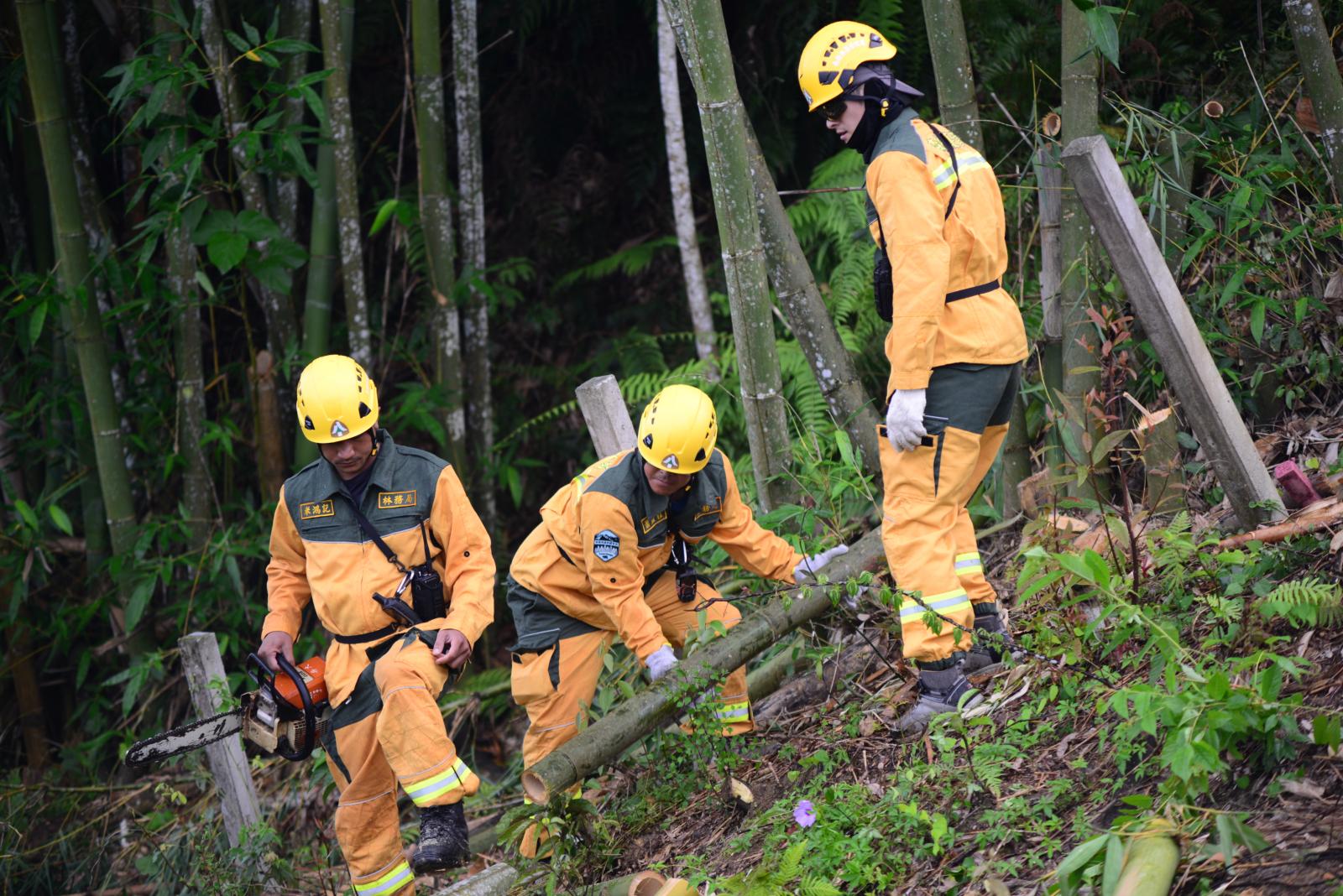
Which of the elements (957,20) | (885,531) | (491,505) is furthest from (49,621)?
(957,20)

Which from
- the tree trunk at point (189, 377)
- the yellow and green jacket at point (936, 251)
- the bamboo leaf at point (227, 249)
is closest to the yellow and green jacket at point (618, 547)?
the yellow and green jacket at point (936, 251)

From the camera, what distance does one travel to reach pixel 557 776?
10.8 feet

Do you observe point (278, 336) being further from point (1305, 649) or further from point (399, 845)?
point (1305, 649)

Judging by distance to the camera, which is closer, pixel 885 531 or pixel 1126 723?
pixel 1126 723

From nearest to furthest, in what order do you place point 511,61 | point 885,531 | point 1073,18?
point 885,531
point 1073,18
point 511,61

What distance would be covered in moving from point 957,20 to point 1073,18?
41 cm

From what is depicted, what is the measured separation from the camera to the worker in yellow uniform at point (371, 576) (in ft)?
12.9

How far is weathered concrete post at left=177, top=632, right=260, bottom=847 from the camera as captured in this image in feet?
15.8

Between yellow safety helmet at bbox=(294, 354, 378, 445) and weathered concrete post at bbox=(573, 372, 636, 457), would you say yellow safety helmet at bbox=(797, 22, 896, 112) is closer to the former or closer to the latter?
weathered concrete post at bbox=(573, 372, 636, 457)


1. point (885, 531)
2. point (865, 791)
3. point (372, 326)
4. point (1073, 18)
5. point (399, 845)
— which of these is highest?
point (1073, 18)

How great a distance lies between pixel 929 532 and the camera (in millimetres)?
3521

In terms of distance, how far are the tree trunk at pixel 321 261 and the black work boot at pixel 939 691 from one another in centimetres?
399

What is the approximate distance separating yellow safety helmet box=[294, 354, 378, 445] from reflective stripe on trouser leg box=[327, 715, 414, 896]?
39.4 inches

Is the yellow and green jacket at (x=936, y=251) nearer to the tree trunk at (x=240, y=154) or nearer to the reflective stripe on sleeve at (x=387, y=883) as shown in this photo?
the reflective stripe on sleeve at (x=387, y=883)
